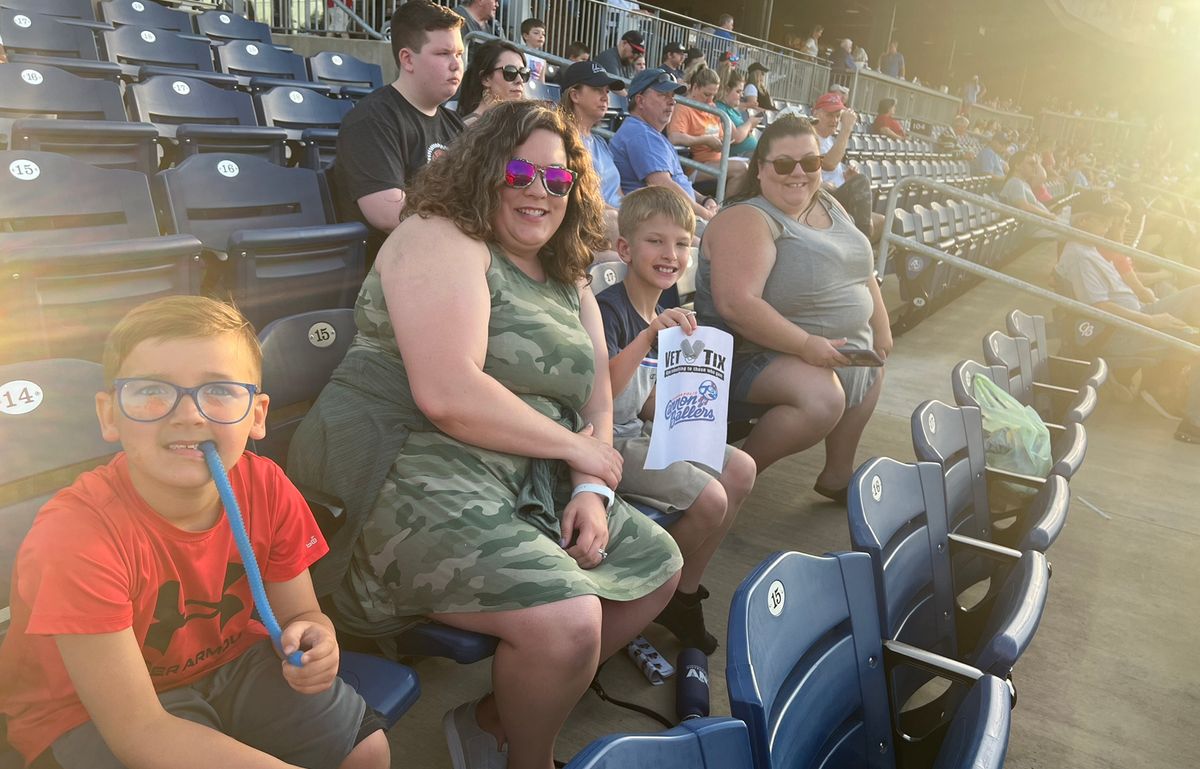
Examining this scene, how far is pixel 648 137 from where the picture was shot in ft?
13.8

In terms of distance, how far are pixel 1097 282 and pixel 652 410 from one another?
4.02 meters

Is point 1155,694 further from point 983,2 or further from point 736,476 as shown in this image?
point 983,2

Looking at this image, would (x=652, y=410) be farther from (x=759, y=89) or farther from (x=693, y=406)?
(x=759, y=89)

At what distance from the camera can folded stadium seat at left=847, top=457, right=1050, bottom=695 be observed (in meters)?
1.55

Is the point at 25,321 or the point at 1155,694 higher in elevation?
the point at 25,321

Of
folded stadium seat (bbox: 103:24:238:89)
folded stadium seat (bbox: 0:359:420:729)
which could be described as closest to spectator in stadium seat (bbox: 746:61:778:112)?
folded stadium seat (bbox: 103:24:238:89)

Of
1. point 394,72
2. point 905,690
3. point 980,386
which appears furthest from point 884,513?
point 394,72

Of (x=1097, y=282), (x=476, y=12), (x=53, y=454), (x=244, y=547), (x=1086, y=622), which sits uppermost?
(x=476, y=12)

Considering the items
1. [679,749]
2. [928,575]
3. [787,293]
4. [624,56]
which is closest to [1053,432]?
[787,293]

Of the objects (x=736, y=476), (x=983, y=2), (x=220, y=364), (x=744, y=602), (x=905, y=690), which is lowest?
(x=905, y=690)

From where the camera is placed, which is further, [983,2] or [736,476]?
[983,2]

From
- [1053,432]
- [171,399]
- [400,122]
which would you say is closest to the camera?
[171,399]

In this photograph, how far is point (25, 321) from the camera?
7.13ft

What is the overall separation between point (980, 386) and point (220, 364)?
2.62m
